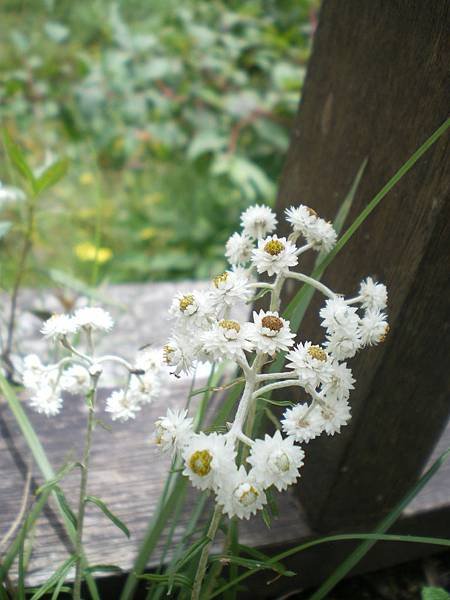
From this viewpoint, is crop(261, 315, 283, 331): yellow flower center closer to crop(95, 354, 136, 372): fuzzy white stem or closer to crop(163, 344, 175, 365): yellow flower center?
crop(163, 344, 175, 365): yellow flower center

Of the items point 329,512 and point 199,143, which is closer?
point 329,512

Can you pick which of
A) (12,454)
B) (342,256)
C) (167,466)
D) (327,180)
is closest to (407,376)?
(342,256)

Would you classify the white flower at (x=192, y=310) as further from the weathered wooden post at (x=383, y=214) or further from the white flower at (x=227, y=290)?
the weathered wooden post at (x=383, y=214)

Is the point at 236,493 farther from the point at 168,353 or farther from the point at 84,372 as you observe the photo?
the point at 84,372

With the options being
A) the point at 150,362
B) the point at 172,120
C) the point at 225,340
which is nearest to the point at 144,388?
the point at 150,362

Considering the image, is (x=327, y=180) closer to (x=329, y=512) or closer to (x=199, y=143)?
(x=329, y=512)

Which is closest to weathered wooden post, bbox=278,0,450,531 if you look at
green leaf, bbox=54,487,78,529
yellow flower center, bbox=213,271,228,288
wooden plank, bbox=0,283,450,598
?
wooden plank, bbox=0,283,450,598

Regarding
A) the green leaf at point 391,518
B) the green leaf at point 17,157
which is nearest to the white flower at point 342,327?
the green leaf at point 391,518
